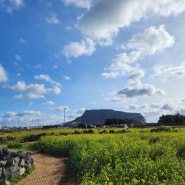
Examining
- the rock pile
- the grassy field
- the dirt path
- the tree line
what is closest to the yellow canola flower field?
the grassy field

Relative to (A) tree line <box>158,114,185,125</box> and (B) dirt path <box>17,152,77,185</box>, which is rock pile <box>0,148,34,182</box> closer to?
(B) dirt path <box>17,152,77,185</box>

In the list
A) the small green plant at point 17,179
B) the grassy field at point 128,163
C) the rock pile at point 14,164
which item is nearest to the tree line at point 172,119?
the grassy field at point 128,163

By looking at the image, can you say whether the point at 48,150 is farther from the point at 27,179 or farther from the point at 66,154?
the point at 27,179

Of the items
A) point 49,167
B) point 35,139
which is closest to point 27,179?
point 49,167

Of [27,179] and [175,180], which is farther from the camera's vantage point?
[27,179]

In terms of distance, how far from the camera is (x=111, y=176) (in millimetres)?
14914

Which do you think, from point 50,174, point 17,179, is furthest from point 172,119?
point 17,179

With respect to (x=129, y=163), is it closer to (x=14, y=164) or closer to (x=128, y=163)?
(x=128, y=163)

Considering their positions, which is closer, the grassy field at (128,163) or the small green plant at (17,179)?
the grassy field at (128,163)

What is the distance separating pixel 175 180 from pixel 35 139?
3123 centimetres

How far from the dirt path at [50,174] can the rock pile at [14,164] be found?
1.80 feet

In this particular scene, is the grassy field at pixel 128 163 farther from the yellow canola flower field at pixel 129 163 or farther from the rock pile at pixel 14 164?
the rock pile at pixel 14 164

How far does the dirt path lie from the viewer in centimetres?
1898

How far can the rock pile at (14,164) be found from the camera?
62.8 feet
